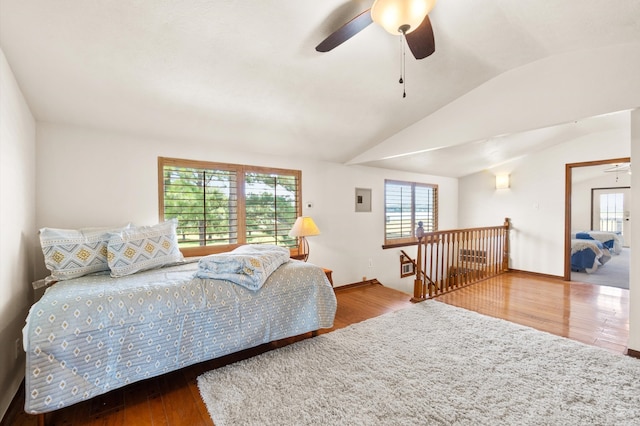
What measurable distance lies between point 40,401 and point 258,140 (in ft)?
9.21

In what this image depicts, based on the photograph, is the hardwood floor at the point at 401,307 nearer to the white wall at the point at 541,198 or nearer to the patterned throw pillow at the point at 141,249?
the white wall at the point at 541,198

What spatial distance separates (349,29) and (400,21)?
29 cm

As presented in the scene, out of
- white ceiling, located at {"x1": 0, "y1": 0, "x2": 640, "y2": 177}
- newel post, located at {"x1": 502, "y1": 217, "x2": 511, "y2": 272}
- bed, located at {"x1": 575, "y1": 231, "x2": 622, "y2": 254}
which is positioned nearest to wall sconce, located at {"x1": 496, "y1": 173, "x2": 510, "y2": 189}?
newel post, located at {"x1": 502, "y1": 217, "x2": 511, "y2": 272}

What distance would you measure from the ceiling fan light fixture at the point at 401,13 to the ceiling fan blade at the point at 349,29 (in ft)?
0.17

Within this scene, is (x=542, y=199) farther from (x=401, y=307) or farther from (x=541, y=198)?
(x=401, y=307)

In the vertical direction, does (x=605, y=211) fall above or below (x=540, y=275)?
above

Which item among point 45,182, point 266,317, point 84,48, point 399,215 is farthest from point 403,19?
point 399,215

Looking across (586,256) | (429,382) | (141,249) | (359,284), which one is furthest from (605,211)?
(141,249)

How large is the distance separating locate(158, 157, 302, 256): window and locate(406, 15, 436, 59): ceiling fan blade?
2434 mm

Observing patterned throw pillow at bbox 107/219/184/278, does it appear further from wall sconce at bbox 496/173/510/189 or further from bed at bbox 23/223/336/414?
wall sconce at bbox 496/173/510/189

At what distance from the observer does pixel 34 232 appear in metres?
2.44

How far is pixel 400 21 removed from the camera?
150cm

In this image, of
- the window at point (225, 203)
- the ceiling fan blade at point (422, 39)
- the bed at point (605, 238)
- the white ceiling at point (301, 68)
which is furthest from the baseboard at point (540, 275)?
the ceiling fan blade at point (422, 39)

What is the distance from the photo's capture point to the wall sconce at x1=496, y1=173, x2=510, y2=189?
5691mm
